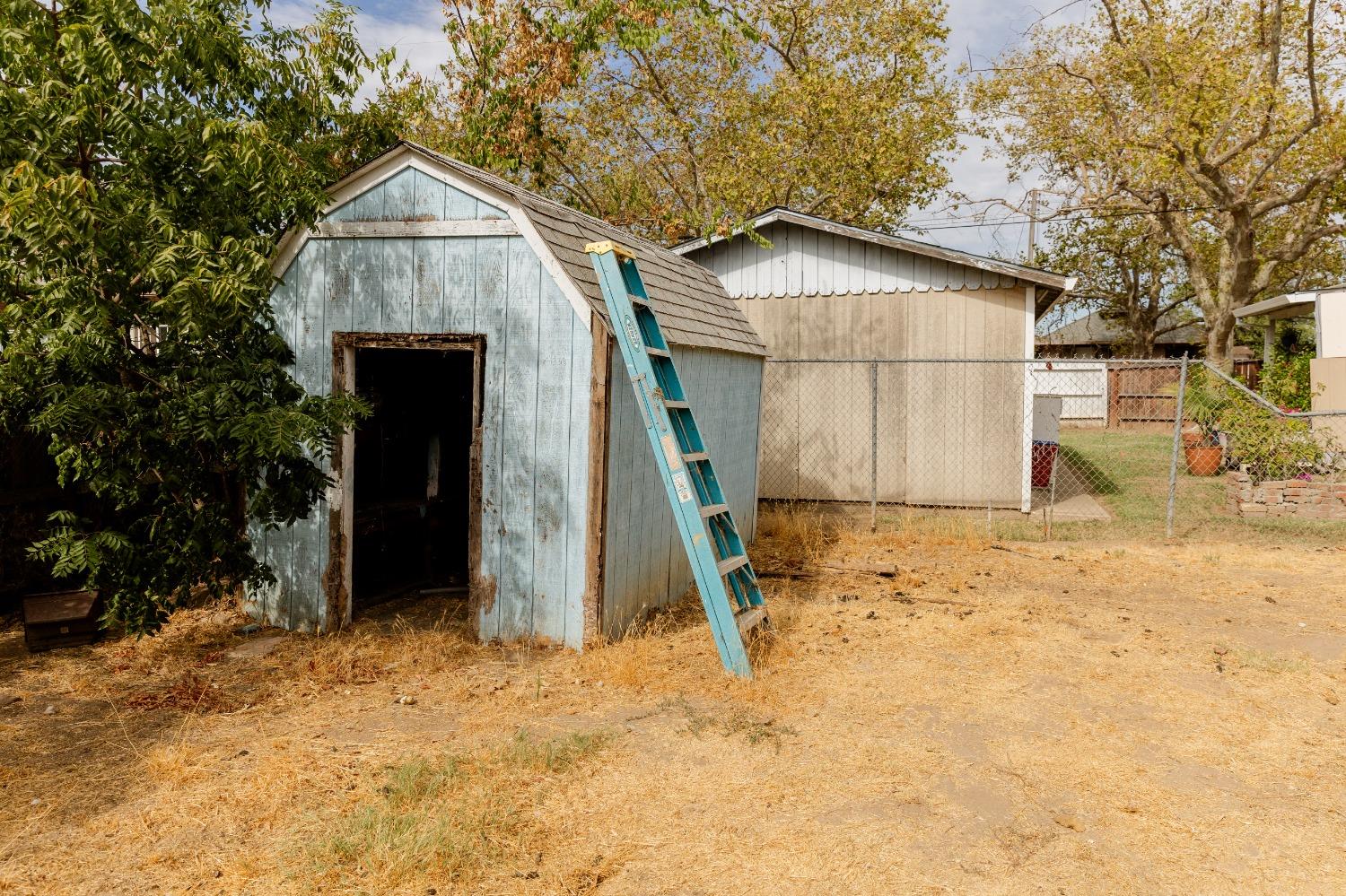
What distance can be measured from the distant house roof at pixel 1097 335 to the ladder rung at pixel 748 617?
3469cm

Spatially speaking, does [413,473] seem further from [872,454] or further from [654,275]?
[872,454]

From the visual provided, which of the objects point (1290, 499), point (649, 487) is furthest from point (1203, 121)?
point (649, 487)

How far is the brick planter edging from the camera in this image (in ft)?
36.5


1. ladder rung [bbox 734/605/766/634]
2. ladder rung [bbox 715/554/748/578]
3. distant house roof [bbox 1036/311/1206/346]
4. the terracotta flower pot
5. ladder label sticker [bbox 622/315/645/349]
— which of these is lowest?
ladder rung [bbox 734/605/766/634]

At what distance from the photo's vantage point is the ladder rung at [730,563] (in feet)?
18.4

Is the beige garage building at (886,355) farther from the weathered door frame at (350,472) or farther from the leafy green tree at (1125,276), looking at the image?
the leafy green tree at (1125,276)

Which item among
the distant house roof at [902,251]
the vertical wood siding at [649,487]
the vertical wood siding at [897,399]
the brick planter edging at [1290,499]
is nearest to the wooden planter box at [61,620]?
the vertical wood siding at [649,487]

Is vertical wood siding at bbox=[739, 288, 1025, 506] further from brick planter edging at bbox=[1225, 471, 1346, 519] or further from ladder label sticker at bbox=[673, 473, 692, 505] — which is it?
ladder label sticker at bbox=[673, 473, 692, 505]

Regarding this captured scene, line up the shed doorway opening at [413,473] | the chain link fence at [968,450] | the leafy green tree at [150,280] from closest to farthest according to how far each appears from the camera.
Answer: the leafy green tree at [150,280] < the shed doorway opening at [413,473] < the chain link fence at [968,450]

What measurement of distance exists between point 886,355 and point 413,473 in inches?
255

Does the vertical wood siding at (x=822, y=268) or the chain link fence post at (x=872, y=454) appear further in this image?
the vertical wood siding at (x=822, y=268)

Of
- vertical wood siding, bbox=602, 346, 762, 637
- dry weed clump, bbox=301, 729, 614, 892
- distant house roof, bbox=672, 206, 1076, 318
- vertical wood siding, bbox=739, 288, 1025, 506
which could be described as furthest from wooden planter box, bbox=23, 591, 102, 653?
vertical wood siding, bbox=739, 288, 1025, 506

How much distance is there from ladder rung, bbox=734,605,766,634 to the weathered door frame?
186cm

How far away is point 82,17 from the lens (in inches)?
208
